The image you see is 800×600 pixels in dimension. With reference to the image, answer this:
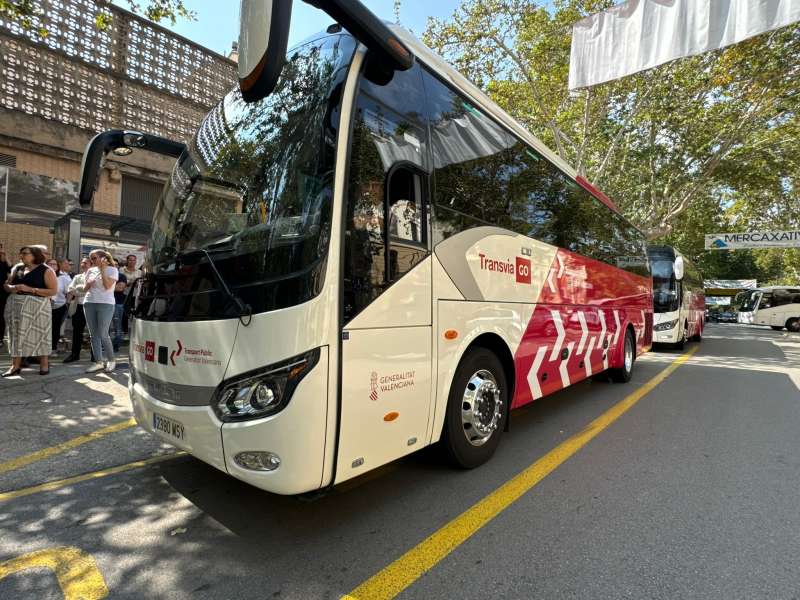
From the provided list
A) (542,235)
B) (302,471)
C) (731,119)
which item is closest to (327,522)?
(302,471)

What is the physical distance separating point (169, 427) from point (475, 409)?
213cm

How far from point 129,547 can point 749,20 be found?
9.13 m

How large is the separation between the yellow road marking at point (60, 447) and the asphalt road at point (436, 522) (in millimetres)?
66

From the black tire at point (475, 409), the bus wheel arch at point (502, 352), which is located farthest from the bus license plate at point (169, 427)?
the bus wheel arch at point (502, 352)

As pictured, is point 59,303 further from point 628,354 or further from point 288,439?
point 628,354

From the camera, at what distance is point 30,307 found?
6301mm

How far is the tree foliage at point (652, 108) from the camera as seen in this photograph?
12.9 metres

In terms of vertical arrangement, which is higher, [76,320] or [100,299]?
[100,299]

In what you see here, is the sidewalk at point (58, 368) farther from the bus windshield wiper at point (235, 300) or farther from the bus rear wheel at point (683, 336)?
the bus rear wheel at point (683, 336)

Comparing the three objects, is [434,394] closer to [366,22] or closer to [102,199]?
[366,22]

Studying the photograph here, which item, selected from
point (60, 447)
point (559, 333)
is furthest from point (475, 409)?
point (60, 447)

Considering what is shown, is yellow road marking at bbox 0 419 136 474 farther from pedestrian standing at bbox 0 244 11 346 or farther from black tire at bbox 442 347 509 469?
pedestrian standing at bbox 0 244 11 346

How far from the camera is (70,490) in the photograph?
125 inches

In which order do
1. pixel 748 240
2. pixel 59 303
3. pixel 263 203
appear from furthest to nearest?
pixel 748 240 < pixel 59 303 < pixel 263 203
